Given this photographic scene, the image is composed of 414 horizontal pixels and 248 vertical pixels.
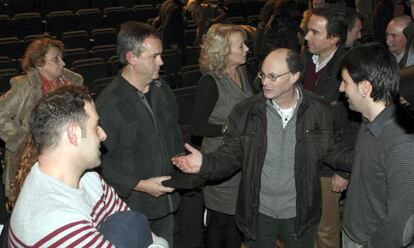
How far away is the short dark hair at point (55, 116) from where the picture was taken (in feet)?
5.99

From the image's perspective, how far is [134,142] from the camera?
9.89ft

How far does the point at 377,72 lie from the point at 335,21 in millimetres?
1561

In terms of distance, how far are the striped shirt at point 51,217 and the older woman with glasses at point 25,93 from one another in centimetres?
210

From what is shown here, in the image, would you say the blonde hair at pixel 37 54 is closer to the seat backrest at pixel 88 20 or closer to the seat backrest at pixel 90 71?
the seat backrest at pixel 90 71

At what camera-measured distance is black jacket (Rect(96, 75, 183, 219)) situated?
2957 millimetres

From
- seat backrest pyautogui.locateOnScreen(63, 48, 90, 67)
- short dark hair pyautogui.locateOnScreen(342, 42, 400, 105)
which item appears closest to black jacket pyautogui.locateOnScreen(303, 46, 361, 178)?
short dark hair pyautogui.locateOnScreen(342, 42, 400, 105)

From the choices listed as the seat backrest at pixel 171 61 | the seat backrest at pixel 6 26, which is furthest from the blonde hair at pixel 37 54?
the seat backrest at pixel 6 26

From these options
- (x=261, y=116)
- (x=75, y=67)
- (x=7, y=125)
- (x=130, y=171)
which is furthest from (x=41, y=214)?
(x=75, y=67)

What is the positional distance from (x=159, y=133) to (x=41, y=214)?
148 cm

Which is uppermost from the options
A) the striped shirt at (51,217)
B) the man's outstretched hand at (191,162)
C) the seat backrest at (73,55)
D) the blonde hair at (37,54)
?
the blonde hair at (37,54)

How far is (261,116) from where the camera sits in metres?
2.95

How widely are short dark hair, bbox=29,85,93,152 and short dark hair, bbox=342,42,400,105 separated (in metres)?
1.35

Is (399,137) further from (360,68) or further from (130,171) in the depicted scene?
(130,171)

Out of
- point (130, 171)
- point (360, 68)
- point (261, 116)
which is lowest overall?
point (130, 171)
